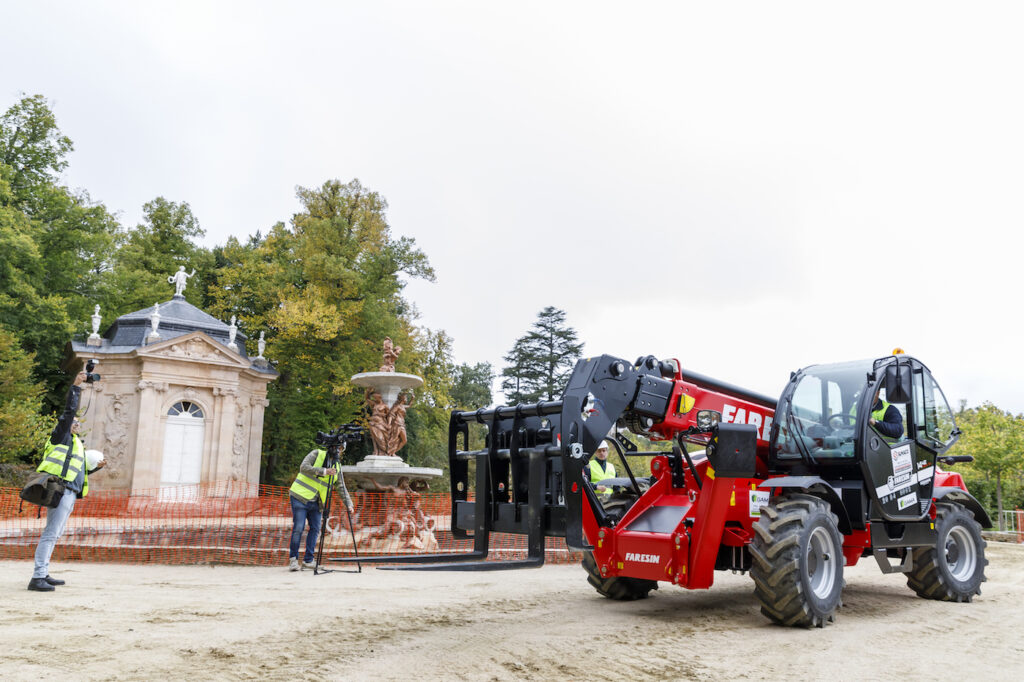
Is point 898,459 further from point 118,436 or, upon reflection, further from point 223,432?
point 118,436

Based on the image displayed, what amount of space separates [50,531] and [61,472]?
2.14 ft

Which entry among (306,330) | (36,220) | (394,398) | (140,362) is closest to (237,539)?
(394,398)

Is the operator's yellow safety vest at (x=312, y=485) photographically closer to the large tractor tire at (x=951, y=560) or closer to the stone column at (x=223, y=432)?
the large tractor tire at (x=951, y=560)

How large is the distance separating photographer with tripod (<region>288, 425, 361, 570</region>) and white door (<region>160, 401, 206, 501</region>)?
13.8 meters

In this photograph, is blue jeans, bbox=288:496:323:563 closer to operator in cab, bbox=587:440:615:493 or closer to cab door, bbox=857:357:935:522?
operator in cab, bbox=587:440:615:493

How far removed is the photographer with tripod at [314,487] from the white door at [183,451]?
1379cm

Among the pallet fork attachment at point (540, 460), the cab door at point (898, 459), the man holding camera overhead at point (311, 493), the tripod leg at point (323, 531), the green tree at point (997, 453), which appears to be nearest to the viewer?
the pallet fork attachment at point (540, 460)

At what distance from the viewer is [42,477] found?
755 centimetres

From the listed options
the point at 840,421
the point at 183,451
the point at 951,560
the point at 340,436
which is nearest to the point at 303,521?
the point at 340,436

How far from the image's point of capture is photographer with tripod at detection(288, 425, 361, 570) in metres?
9.68

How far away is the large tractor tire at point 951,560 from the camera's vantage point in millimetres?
7730

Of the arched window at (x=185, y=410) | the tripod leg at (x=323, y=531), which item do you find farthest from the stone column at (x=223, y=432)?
the tripod leg at (x=323, y=531)

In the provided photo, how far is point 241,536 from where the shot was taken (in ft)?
43.9

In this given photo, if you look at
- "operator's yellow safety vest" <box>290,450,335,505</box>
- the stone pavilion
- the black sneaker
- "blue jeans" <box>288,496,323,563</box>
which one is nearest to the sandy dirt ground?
the black sneaker
